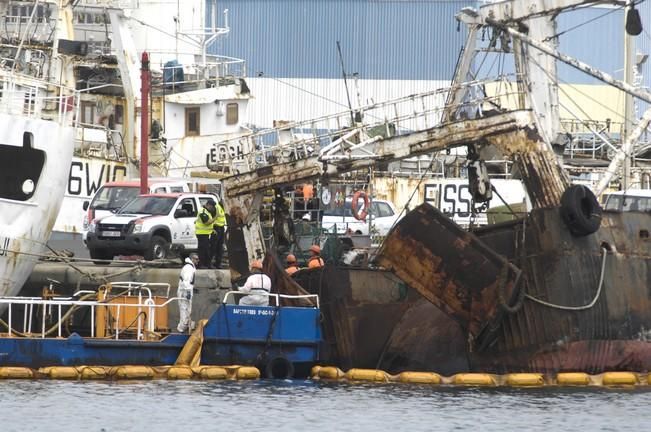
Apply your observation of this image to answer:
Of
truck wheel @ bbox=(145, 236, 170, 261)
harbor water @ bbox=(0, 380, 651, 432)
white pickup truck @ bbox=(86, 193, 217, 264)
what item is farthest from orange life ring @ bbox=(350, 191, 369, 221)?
harbor water @ bbox=(0, 380, 651, 432)

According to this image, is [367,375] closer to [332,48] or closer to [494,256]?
[494,256]

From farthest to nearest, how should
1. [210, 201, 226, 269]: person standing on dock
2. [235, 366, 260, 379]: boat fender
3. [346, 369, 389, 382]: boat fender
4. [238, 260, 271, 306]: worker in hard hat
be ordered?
[210, 201, 226, 269]: person standing on dock → [238, 260, 271, 306]: worker in hard hat → [346, 369, 389, 382]: boat fender → [235, 366, 260, 379]: boat fender

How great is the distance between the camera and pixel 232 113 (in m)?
55.0

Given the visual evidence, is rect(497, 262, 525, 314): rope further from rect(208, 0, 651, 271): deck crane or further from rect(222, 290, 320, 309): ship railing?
rect(222, 290, 320, 309): ship railing

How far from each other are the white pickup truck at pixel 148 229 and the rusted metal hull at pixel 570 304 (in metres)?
9.97

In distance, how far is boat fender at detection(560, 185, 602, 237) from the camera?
29625mm

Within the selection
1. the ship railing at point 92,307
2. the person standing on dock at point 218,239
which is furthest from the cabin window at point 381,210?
the ship railing at point 92,307

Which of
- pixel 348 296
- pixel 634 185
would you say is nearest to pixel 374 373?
pixel 348 296

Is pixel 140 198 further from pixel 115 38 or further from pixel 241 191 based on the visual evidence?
pixel 115 38

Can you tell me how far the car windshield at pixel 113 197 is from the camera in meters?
43.0

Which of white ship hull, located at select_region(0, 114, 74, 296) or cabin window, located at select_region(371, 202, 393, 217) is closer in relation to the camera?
white ship hull, located at select_region(0, 114, 74, 296)

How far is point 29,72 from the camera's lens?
162 feet

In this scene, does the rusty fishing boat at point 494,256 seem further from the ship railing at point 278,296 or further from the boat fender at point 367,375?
the boat fender at point 367,375

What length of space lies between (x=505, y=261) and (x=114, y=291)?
25.7 feet
